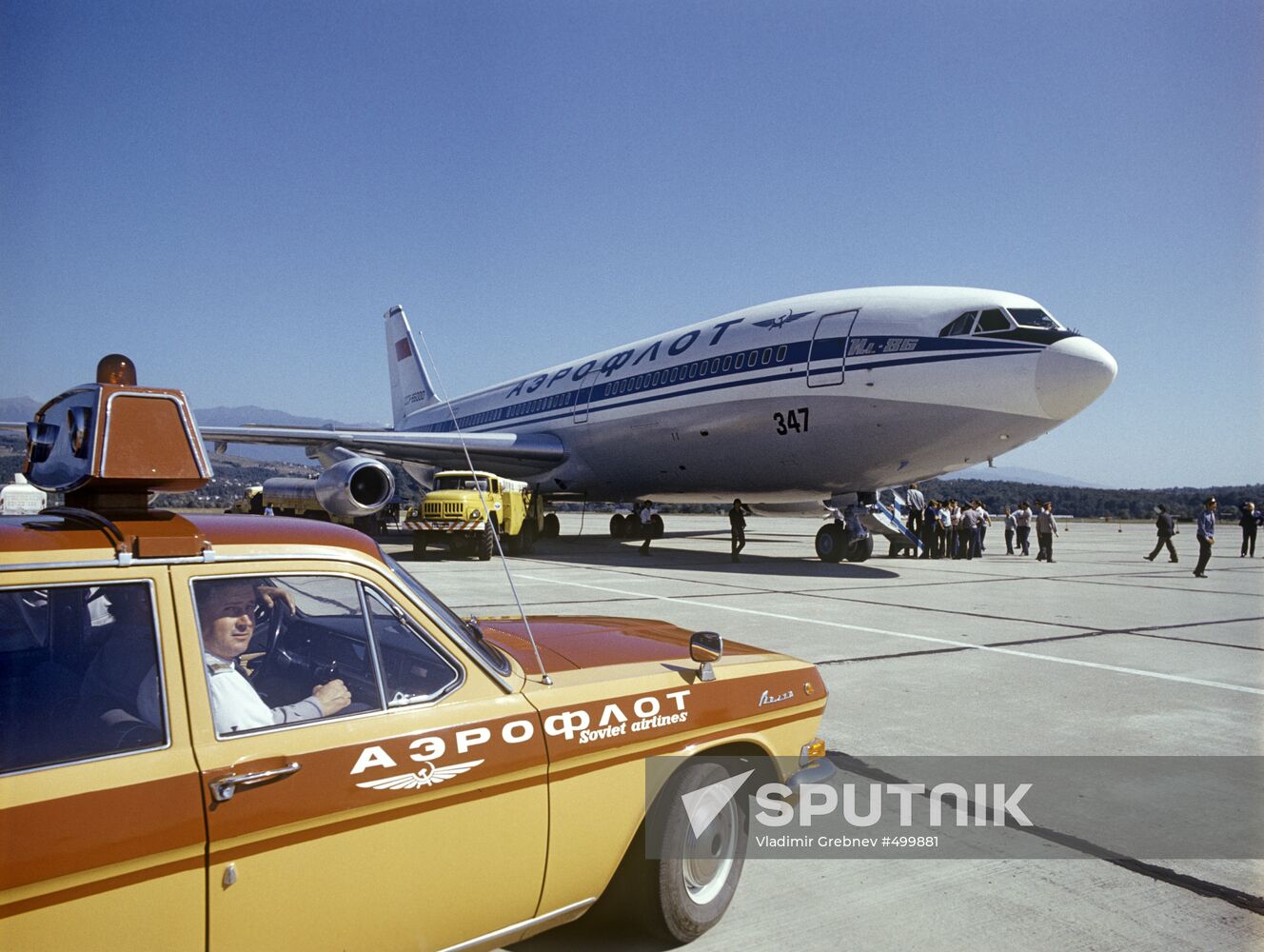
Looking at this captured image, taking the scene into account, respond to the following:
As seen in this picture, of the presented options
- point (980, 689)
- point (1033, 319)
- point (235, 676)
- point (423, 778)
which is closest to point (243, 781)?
point (235, 676)

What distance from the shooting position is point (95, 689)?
7.05ft

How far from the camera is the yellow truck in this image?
18.0 metres

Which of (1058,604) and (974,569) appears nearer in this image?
(1058,604)

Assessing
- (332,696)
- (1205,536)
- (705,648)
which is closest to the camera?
(332,696)

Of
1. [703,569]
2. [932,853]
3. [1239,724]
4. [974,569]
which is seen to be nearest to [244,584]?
[932,853]

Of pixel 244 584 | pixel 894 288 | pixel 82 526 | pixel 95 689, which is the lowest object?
pixel 95 689

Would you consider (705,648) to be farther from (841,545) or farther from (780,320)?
(841,545)

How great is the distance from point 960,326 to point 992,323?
482mm

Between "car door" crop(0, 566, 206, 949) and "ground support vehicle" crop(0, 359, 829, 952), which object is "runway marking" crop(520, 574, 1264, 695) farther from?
"car door" crop(0, 566, 206, 949)

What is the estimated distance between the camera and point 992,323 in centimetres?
1405

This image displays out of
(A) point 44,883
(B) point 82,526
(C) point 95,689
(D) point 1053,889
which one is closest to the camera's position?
(A) point 44,883

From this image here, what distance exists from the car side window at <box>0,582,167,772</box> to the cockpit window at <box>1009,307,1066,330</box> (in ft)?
47.2

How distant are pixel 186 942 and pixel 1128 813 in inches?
170

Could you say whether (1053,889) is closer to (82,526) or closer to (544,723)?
(544,723)
